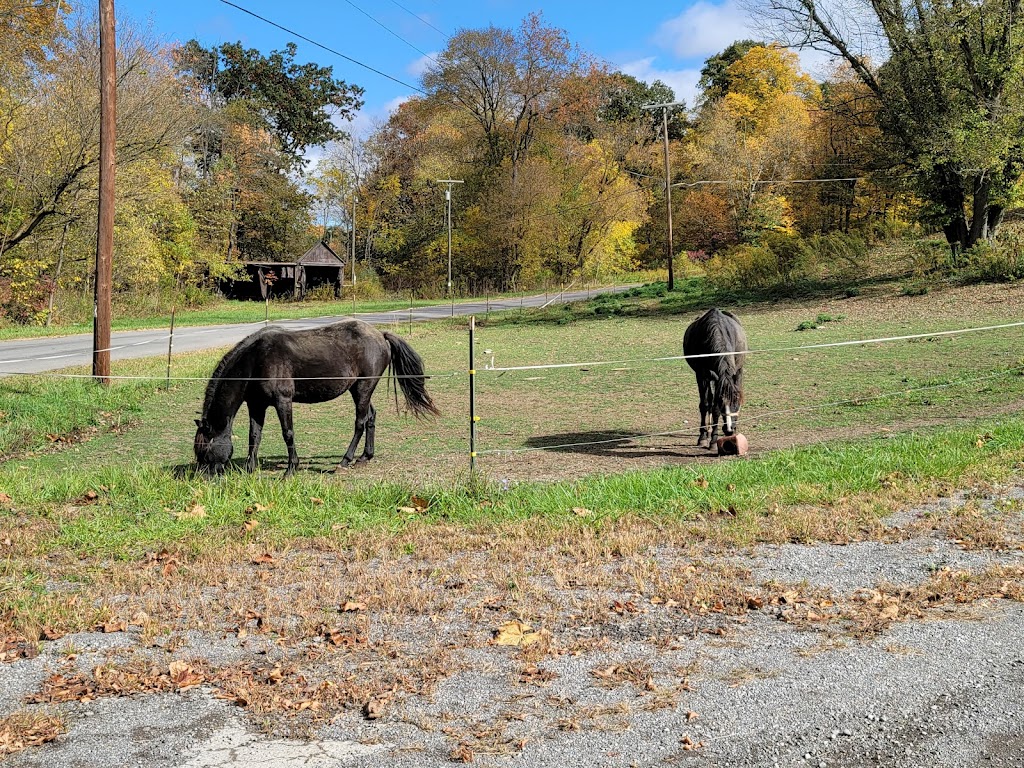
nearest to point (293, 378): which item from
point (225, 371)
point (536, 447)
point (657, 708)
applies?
point (225, 371)

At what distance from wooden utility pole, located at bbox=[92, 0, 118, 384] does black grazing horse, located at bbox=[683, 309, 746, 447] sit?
10526 mm

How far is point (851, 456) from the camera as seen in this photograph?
9.08 metres

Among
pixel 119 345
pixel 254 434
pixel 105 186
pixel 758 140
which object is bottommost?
pixel 254 434

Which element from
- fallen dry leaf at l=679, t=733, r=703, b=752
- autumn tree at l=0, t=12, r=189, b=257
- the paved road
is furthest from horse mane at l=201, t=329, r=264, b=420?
autumn tree at l=0, t=12, r=189, b=257

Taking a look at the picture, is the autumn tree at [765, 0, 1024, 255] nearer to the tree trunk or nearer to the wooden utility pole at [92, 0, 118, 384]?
the tree trunk

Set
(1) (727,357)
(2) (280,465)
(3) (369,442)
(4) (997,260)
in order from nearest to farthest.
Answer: (2) (280,465) → (3) (369,442) → (1) (727,357) → (4) (997,260)

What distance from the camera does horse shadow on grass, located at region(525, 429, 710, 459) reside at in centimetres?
1081

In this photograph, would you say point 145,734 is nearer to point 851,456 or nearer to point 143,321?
point 851,456

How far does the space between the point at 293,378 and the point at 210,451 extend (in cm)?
143

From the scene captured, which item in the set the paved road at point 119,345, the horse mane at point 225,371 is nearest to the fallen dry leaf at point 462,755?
the horse mane at point 225,371

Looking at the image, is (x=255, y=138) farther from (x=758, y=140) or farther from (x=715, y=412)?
(x=715, y=412)

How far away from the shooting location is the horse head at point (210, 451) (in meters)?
9.52

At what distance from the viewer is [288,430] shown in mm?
10250

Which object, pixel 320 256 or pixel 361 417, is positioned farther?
pixel 320 256
